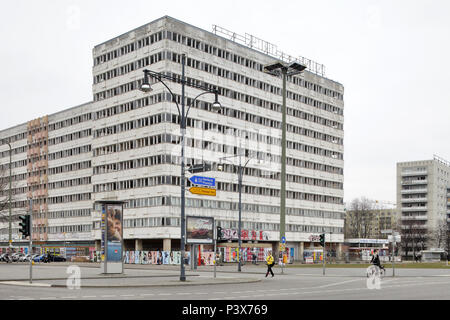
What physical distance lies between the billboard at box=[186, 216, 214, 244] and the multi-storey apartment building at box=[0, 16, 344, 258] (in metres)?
44.2

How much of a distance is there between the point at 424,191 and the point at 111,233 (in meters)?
159

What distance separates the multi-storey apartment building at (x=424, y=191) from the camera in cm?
18112

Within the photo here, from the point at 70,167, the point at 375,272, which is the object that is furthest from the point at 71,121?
the point at 375,272

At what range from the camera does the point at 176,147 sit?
8100 cm

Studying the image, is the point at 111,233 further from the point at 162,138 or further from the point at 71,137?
the point at 71,137

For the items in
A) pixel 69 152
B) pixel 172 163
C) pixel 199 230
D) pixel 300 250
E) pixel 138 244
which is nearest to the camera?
pixel 199 230

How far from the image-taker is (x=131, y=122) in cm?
8638

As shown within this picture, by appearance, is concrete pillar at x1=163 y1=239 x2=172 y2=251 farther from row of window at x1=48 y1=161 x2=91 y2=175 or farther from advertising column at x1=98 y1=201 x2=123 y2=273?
advertising column at x1=98 y1=201 x2=123 y2=273

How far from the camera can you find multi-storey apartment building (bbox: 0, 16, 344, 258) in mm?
82312

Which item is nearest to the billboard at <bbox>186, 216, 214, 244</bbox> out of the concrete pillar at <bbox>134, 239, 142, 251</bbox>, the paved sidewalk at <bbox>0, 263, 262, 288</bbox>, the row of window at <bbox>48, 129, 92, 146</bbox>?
the paved sidewalk at <bbox>0, 263, 262, 288</bbox>

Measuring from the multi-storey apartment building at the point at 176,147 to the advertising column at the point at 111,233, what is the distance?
4225 centimetres

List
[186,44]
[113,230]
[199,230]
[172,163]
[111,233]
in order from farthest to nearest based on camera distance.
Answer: [186,44], [172,163], [113,230], [111,233], [199,230]
